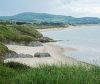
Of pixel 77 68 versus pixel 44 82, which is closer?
pixel 44 82

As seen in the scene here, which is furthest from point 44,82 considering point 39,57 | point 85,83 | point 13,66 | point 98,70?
point 39,57

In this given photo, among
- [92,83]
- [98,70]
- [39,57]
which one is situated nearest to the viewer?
[92,83]

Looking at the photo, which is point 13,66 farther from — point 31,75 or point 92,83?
point 92,83

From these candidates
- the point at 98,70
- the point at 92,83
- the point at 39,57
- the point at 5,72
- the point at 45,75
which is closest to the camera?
the point at 92,83

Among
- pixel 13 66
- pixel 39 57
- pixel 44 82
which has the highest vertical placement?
pixel 44 82

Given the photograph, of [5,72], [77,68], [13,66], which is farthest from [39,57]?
[77,68]

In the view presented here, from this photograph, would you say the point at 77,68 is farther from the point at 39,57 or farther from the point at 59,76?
the point at 39,57

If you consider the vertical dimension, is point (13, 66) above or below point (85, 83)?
below

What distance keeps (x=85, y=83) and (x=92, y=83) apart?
0.24 metres

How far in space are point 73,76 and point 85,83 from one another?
0.73 m

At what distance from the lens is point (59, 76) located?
43.5ft

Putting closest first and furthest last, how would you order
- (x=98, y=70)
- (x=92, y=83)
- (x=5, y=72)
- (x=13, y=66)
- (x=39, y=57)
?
(x=92, y=83), (x=98, y=70), (x=5, y=72), (x=13, y=66), (x=39, y=57)

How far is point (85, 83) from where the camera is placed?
41.5ft

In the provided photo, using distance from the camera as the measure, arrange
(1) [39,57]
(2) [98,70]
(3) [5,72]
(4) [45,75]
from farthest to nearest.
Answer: (1) [39,57] → (3) [5,72] → (2) [98,70] → (4) [45,75]
